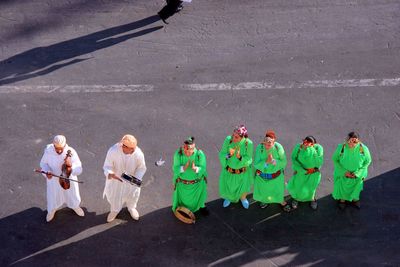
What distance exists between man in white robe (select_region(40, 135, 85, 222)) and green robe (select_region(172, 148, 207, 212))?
1.47 meters

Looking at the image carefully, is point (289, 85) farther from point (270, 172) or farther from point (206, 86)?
point (270, 172)

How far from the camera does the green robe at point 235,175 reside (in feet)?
30.9

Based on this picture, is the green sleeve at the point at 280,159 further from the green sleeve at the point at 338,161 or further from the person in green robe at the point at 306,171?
the green sleeve at the point at 338,161

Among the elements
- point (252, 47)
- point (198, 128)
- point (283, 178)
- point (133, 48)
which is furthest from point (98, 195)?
point (252, 47)

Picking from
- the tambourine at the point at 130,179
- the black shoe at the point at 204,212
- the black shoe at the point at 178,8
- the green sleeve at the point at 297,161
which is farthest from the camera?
the black shoe at the point at 178,8

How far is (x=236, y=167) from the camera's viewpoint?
31.3 ft

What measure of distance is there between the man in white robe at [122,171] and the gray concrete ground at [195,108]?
416 millimetres

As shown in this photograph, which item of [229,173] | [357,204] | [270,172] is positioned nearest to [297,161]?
[270,172]

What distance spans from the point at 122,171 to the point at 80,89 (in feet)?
11.2

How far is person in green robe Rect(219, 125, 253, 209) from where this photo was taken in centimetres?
939

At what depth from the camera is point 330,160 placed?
428 inches

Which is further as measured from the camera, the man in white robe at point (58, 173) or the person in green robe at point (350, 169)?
the person in green robe at point (350, 169)

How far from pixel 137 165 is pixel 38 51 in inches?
197

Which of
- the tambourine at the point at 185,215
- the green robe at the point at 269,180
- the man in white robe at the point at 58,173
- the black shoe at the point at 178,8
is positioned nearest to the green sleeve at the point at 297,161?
the green robe at the point at 269,180
